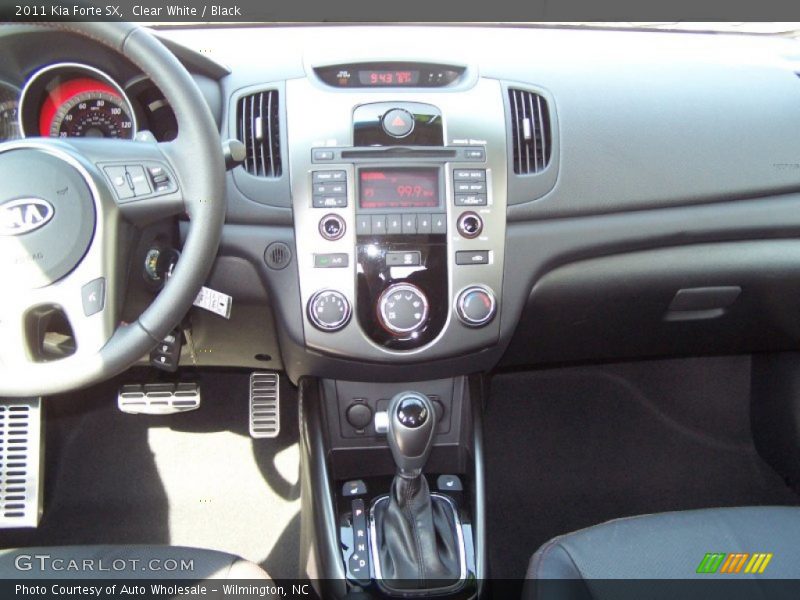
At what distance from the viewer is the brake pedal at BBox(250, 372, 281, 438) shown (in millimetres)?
2186

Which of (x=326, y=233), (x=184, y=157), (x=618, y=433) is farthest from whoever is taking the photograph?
(x=618, y=433)

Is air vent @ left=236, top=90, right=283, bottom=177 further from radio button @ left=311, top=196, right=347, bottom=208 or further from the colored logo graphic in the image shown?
the colored logo graphic

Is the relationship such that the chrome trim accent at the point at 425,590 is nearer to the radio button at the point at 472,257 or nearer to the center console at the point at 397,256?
the center console at the point at 397,256

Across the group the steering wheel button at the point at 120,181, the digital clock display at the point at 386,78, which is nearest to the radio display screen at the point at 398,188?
the digital clock display at the point at 386,78

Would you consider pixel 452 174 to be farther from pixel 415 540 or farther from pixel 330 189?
pixel 415 540

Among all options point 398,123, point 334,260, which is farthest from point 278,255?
point 398,123

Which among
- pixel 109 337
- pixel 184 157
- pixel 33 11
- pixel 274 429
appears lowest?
pixel 274 429

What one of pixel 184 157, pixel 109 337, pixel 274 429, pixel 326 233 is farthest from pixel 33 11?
pixel 274 429

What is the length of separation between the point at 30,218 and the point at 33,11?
11.8 inches

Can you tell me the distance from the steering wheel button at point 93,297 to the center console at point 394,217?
0.43 m

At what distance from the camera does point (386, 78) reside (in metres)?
1.63

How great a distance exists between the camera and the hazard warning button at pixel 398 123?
1552 millimetres

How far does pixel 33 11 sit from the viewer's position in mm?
1164

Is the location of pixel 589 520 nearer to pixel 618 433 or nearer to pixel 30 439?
pixel 618 433
